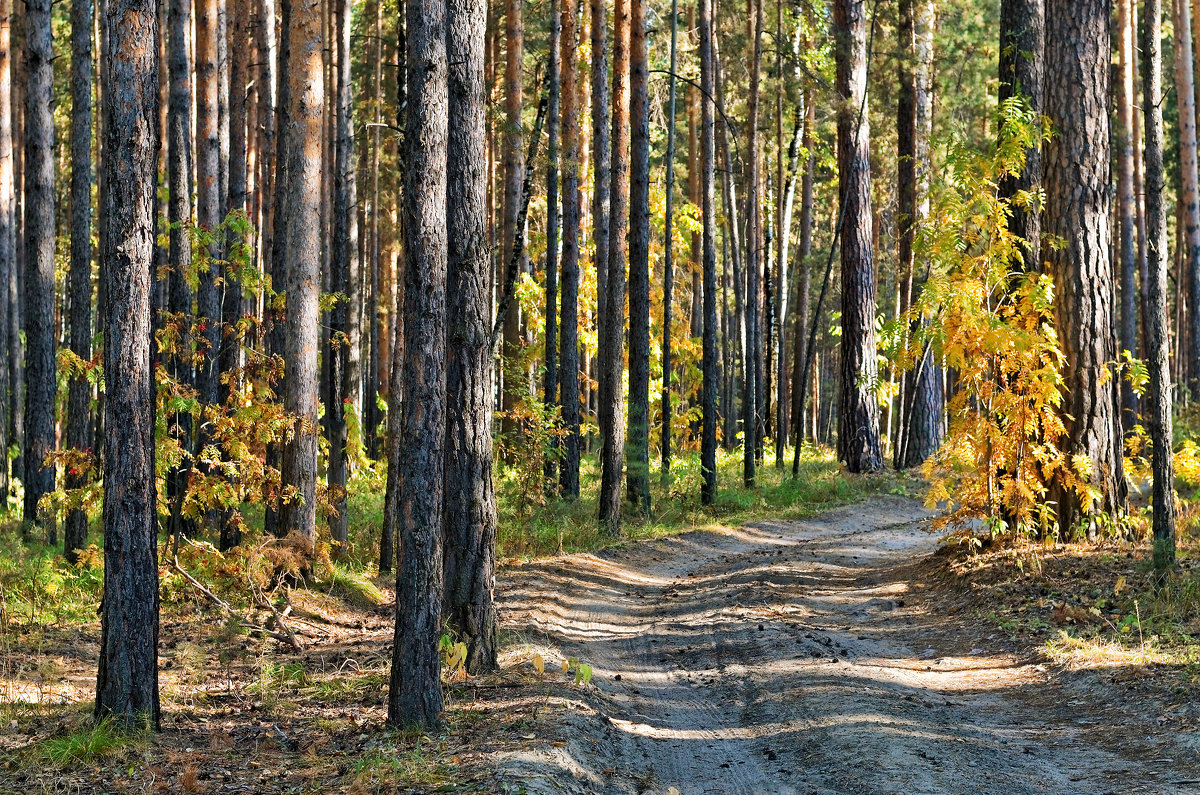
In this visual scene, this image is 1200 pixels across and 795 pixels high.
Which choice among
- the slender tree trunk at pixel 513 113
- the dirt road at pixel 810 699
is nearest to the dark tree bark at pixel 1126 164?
the slender tree trunk at pixel 513 113

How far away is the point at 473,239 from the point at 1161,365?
20.2 feet

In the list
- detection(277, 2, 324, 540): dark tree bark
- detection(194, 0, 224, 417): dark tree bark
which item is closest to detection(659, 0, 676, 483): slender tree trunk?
detection(277, 2, 324, 540): dark tree bark

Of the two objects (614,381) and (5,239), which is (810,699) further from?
(5,239)

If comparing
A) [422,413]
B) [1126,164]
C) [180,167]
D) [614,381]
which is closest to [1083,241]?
[614,381]

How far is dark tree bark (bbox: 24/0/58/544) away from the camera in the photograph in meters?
13.5

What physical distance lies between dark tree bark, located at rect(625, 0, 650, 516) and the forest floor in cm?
496

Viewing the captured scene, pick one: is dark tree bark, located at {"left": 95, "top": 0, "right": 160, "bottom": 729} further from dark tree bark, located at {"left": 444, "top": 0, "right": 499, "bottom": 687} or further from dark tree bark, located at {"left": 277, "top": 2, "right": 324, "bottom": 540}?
dark tree bark, located at {"left": 277, "top": 2, "right": 324, "bottom": 540}

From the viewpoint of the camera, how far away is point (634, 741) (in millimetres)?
6883

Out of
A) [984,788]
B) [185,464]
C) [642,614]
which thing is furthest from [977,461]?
[185,464]

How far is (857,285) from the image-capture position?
22.9 meters

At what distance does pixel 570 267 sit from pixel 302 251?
700cm

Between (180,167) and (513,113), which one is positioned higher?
(513,113)

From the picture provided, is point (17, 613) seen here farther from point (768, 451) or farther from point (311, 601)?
point (768, 451)

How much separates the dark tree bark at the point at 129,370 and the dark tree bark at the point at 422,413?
1.60 meters
